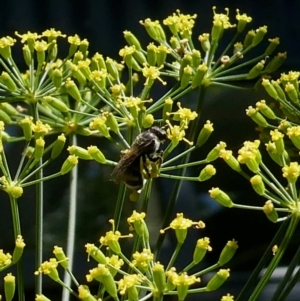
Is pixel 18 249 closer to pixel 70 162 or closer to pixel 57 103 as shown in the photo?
pixel 70 162

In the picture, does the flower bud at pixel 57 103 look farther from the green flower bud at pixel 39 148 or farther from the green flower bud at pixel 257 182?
the green flower bud at pixel 257 182

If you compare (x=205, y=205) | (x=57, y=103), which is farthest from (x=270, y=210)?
(x=205, y=205)

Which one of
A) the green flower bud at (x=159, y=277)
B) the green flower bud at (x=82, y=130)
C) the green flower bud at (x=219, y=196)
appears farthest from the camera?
the green flower bud at (x=82, y=130)

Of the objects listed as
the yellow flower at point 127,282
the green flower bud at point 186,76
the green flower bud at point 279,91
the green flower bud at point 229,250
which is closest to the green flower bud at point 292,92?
the green flower bud at point 279,91

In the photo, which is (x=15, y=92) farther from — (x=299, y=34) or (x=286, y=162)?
(x=299, y=34)

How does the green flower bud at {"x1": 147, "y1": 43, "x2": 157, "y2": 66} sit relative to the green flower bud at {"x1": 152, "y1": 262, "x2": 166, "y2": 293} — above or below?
above

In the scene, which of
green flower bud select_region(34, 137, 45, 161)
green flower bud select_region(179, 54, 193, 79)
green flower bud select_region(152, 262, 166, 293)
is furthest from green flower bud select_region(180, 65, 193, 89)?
green flower bud select_region(152, 262, 166, 293)

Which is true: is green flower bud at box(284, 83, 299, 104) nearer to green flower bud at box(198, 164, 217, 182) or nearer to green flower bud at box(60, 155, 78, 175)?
green flower bud at box(198, 164, 217, 182)

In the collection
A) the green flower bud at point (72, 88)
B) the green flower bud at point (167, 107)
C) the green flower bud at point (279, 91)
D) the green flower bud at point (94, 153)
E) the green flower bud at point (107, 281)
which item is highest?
the green flower bud at point (279, 91)
